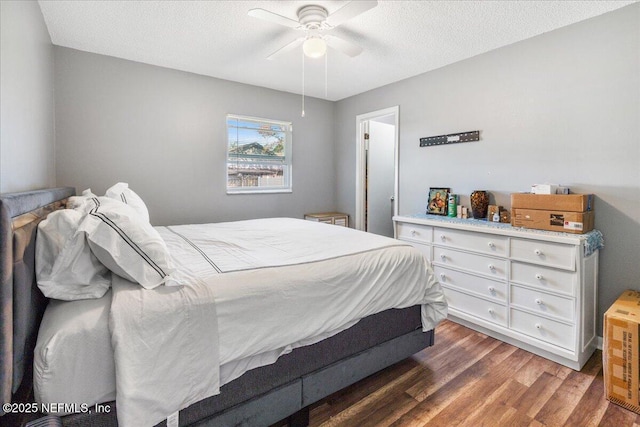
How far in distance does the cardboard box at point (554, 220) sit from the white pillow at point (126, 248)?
258cm

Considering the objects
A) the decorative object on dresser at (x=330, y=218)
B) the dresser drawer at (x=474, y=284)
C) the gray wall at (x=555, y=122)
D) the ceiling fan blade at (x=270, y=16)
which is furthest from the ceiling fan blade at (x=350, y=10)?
the decorative object on dresser at (x=330, y=218)

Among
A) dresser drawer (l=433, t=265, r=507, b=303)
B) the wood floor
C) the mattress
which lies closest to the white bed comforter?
the mattress

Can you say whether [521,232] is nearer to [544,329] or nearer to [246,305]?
[544,329]

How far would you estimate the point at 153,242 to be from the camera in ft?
4.25

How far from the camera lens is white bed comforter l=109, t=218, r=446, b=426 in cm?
110

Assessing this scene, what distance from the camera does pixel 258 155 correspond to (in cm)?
418

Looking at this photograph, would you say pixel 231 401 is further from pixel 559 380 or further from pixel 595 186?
pixel 595 186

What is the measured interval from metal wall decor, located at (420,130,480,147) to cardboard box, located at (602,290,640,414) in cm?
189

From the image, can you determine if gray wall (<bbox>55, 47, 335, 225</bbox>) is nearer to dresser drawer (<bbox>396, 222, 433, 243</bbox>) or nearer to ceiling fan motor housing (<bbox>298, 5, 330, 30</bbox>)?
dresser drawer (<bbox>396, 222, 433, 243</bbox>)

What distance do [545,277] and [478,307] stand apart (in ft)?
2.00

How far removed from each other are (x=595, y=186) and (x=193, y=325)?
2.98m

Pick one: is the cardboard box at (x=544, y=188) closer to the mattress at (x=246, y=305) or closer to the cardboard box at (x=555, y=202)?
the cardboard box at (x=555, y=202)

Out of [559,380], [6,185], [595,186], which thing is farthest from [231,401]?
[595,186]

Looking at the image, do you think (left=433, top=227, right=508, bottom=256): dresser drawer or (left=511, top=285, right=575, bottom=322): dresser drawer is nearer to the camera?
(left=511, top=285, right=575, bottom=322): dresser drawer
